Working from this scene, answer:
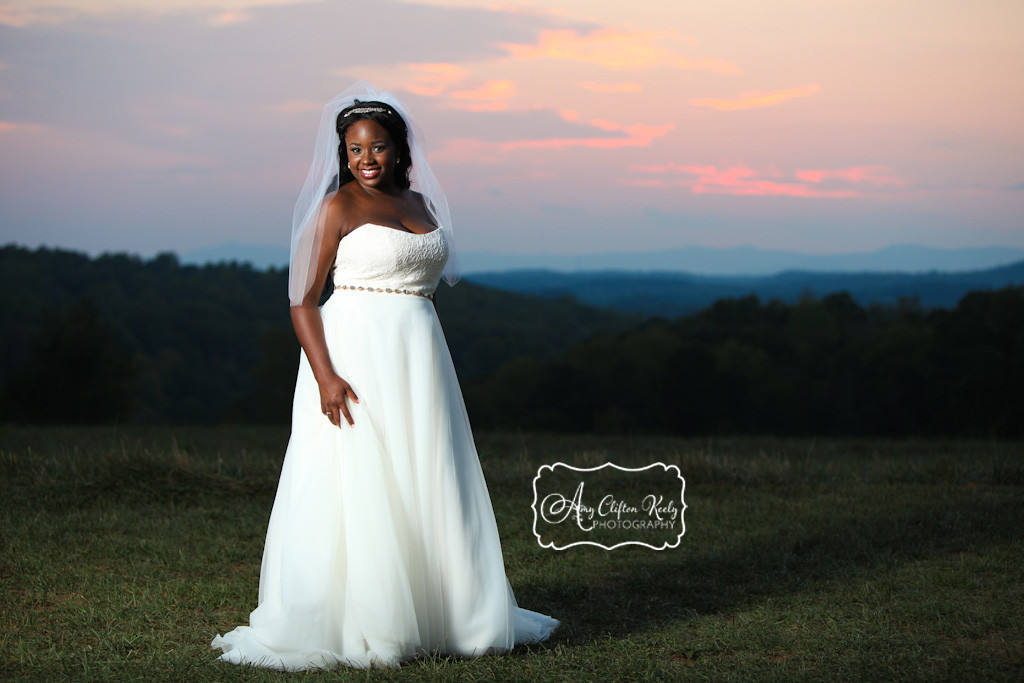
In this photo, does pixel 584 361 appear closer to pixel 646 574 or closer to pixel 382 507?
pixel 646 574

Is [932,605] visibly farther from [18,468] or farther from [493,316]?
[493,316]

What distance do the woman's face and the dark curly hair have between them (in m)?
0.03

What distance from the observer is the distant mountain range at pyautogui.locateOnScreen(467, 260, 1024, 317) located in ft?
122

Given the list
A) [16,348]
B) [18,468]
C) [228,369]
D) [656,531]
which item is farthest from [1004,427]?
[16,348]

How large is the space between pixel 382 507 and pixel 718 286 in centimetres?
5696

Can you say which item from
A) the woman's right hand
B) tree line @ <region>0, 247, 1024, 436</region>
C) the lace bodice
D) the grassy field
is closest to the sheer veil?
the lace bodice

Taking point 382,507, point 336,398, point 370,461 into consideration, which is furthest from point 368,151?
point 382,507

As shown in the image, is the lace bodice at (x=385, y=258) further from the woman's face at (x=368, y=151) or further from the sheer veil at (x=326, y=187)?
the woman's face at (x=368, y=151)

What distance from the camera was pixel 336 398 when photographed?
4.04 m

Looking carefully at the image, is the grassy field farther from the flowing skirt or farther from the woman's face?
the woman's face

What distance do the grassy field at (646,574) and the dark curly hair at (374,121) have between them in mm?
2217

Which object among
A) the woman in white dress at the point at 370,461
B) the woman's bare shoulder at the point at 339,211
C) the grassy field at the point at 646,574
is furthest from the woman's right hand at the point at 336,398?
the grassy field at the point at 646,574

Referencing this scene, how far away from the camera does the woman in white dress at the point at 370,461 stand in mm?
4012

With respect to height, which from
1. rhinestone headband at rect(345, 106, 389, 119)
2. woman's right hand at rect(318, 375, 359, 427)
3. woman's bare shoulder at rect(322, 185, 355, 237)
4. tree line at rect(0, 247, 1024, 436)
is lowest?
tree line at rect(0, 247, 1024, 436)
